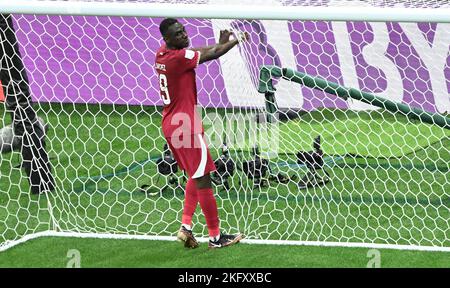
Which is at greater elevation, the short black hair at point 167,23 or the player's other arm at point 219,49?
the short black hair at point 167,23

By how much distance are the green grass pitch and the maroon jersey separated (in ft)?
2.90

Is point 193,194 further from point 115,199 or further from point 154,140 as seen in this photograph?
point 154,140

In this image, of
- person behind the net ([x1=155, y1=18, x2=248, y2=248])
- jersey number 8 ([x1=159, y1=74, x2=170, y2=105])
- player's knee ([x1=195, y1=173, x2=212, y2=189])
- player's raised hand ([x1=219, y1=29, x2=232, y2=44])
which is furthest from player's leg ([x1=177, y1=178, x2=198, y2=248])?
player's raised hand ([x1=219, y1=29, x2=232, y2=44])

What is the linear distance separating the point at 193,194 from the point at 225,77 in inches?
141

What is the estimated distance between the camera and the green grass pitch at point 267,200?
21.6ft

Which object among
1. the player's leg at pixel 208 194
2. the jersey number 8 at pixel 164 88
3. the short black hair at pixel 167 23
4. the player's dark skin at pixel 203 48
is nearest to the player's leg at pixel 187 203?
the player's leg at pixel 208 194

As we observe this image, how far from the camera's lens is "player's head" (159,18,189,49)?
6.41 m

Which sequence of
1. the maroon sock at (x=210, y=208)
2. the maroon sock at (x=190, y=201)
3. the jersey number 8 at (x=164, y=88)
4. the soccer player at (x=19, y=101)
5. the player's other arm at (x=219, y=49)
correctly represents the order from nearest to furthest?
the player's other arm at (x=219, y=49)
the jersey number 8 at (x=164, y=88)
the maroon sock at (x=210, y=208)
the maroon sock at (x=190, y=201)
the soccer player at (x=19, y=101)

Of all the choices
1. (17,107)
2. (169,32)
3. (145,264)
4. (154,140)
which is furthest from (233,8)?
(154,140)

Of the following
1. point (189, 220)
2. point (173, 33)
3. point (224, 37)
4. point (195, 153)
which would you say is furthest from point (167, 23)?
point (189, 220)

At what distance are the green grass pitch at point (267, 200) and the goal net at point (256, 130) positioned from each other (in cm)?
2

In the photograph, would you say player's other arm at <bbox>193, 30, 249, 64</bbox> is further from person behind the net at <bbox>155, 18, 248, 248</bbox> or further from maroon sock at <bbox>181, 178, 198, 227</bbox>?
maroon sock at <bbox>181, 178, 198, 227</bbox>

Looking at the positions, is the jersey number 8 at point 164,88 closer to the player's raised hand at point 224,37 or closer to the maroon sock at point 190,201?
the player's raised hand at point 224,37

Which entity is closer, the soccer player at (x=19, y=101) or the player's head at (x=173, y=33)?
the player's head at (x=173, y=33)
